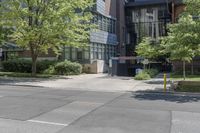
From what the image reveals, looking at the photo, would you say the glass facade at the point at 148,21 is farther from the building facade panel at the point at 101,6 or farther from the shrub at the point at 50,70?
the shrub at the point at 50,70

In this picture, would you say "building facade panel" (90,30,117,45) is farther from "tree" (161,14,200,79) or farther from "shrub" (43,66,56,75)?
"tree" (161,14,200,79)

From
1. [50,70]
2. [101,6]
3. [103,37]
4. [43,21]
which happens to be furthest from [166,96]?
[101,6]

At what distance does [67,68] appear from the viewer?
31062mm

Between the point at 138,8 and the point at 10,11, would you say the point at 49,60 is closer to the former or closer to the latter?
the point at 10,11

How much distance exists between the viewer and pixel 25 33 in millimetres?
25828

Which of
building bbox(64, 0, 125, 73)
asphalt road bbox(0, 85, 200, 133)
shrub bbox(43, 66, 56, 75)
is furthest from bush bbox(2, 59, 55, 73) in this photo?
asphalt road bbox(0, 85, 200, 133)

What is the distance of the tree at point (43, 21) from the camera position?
1014 inches

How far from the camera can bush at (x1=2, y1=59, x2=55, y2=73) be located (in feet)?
108

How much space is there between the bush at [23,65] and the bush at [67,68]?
1.63 metres

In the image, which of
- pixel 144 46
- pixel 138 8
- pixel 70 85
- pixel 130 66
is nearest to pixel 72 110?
Answer: pixel 70 85

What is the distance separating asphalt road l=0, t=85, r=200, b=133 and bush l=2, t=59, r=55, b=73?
1764 cm

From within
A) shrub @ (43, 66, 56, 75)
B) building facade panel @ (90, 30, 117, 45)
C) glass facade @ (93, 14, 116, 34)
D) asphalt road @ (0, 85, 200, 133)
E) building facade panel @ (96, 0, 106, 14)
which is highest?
building facade panel @ (96, 0, 106, 14)

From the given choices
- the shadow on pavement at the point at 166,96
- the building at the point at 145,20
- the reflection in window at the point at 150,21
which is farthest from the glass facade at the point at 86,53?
the shadow on pavement at the point at 166,96

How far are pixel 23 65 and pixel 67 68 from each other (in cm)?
560
